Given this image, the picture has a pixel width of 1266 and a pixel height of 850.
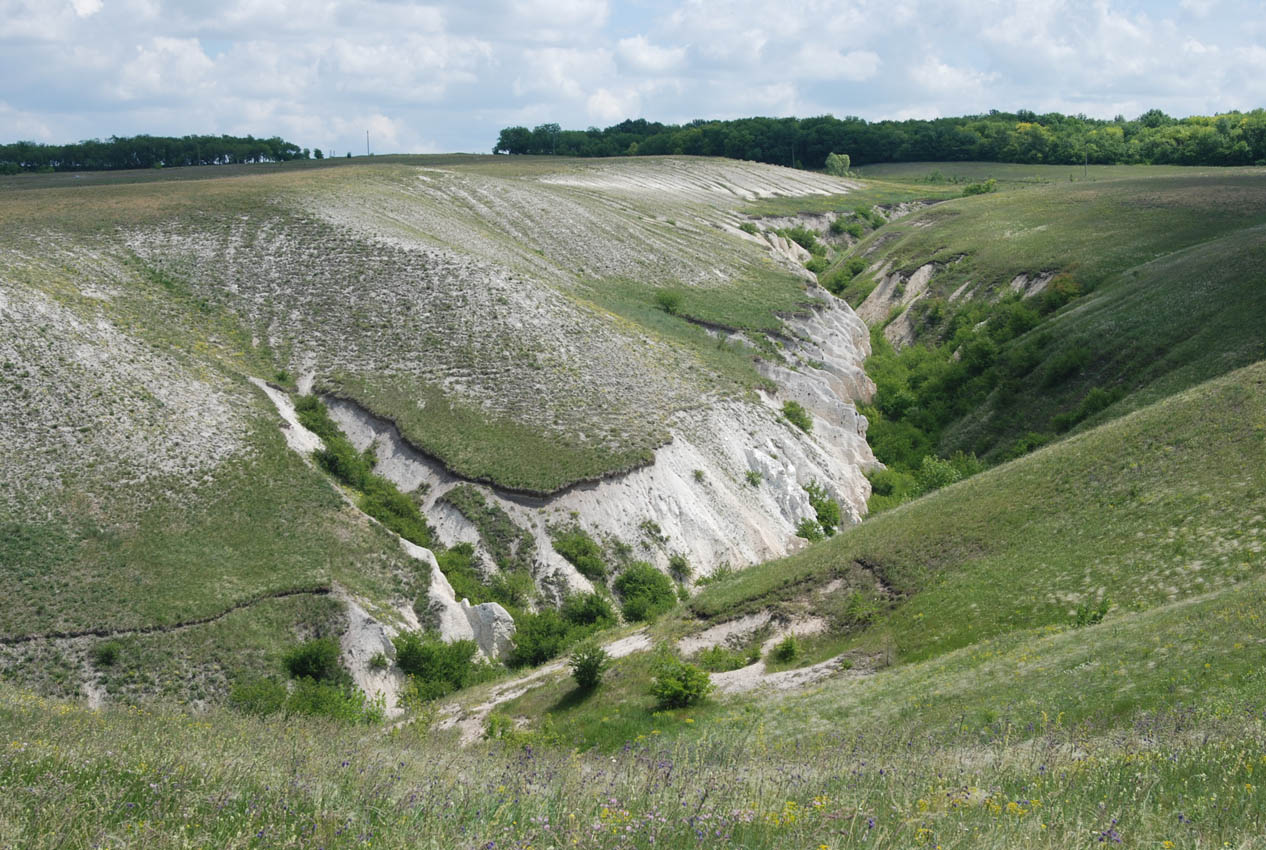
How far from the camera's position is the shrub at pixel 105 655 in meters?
31.0

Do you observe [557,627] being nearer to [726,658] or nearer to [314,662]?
[726,658]

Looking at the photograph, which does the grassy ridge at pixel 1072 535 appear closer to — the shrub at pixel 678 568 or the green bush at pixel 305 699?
the shrub at pixel 678 568

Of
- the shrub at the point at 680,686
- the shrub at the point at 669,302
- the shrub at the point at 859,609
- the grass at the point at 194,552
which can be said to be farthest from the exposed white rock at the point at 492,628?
the shrub at the point at 669,302

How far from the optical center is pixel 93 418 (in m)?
41.2

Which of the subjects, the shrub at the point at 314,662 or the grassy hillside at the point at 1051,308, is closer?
the shrub at the point at 314,662

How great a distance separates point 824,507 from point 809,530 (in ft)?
9.52

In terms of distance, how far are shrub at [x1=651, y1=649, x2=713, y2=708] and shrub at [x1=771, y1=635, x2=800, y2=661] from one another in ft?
10.7

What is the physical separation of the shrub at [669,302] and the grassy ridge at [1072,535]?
37896 millimetres

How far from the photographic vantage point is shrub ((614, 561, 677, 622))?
139ft

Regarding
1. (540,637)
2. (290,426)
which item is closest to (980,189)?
(290,426)

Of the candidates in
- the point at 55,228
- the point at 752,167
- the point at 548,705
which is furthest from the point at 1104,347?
the point at 752,167

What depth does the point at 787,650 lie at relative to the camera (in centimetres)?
3097

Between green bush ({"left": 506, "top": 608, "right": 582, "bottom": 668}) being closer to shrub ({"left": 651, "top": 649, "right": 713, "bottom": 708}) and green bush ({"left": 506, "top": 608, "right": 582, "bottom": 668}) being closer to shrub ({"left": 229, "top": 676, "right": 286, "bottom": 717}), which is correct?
shrub ({"left": 229, "top": 676, "right": 286, "bottom": 717})

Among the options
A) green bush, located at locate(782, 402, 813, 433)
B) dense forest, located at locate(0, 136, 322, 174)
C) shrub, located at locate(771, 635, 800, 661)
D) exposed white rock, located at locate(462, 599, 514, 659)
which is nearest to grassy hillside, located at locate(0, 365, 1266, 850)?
shrub, located at locate(771, 635, 800, 661)
